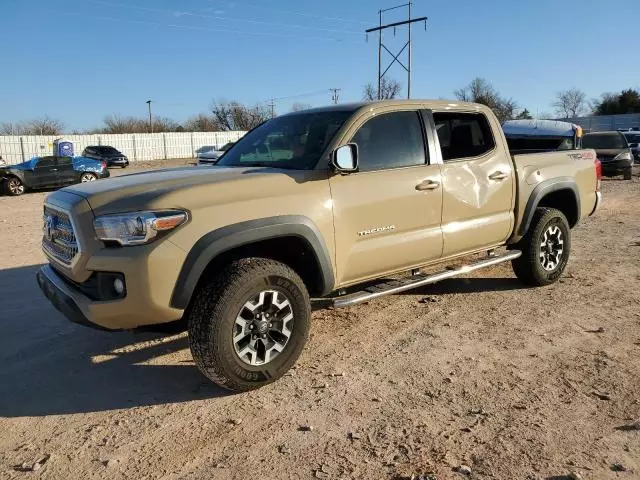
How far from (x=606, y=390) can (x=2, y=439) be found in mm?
3777

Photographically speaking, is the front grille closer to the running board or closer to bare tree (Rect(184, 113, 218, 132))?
the running board

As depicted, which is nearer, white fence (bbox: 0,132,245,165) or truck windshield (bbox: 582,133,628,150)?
truck windshield (bbox: 582,133,628,150)

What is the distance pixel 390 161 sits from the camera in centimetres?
462

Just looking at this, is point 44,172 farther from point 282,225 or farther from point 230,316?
point 230,316

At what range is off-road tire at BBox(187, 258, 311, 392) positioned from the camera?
11.6 feet

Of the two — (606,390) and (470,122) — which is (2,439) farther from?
(470,122)

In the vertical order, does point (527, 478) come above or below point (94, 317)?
below

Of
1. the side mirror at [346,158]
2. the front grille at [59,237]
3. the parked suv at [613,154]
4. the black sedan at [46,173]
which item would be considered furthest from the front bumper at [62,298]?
the parked suv at [613,154]

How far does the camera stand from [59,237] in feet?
12.9

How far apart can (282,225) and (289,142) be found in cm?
117

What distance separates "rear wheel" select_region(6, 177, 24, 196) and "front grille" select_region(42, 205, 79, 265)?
17.2 metres

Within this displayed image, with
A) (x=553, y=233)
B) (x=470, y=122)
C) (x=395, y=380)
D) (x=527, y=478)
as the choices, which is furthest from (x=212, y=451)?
(x=553, y=233)

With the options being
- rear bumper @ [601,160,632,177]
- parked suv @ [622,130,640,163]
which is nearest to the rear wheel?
rear bumper @ [601,160,632,177]

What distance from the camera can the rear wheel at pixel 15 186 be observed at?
19.2 meters
